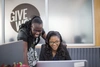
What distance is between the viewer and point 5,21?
4176 mm

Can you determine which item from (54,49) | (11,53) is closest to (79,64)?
(11,53)

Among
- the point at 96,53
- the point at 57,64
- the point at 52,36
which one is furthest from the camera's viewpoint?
the point at 96,53

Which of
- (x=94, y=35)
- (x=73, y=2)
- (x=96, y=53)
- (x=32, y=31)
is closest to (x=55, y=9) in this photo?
(x=73, y=2)

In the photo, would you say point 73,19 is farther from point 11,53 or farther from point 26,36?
point 11,53

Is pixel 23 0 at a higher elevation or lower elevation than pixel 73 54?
higher

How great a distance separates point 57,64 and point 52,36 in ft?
2.16

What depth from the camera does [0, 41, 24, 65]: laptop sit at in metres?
1.02

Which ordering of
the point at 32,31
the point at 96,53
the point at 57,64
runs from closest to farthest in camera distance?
the point at 57,64 → the point at 32,31 → the point at 96,53

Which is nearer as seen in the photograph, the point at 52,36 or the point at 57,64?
the point at 57,64

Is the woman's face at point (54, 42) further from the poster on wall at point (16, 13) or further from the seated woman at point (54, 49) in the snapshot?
the poster on wall at point (16, 13)

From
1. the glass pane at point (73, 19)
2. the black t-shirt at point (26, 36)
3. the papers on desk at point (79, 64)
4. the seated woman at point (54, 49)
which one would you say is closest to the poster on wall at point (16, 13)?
the glass pane at point (73, 19)

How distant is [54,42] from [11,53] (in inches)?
28.0

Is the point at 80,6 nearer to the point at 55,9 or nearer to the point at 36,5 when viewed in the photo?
the point at 55,9

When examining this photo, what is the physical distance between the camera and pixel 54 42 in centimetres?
169
